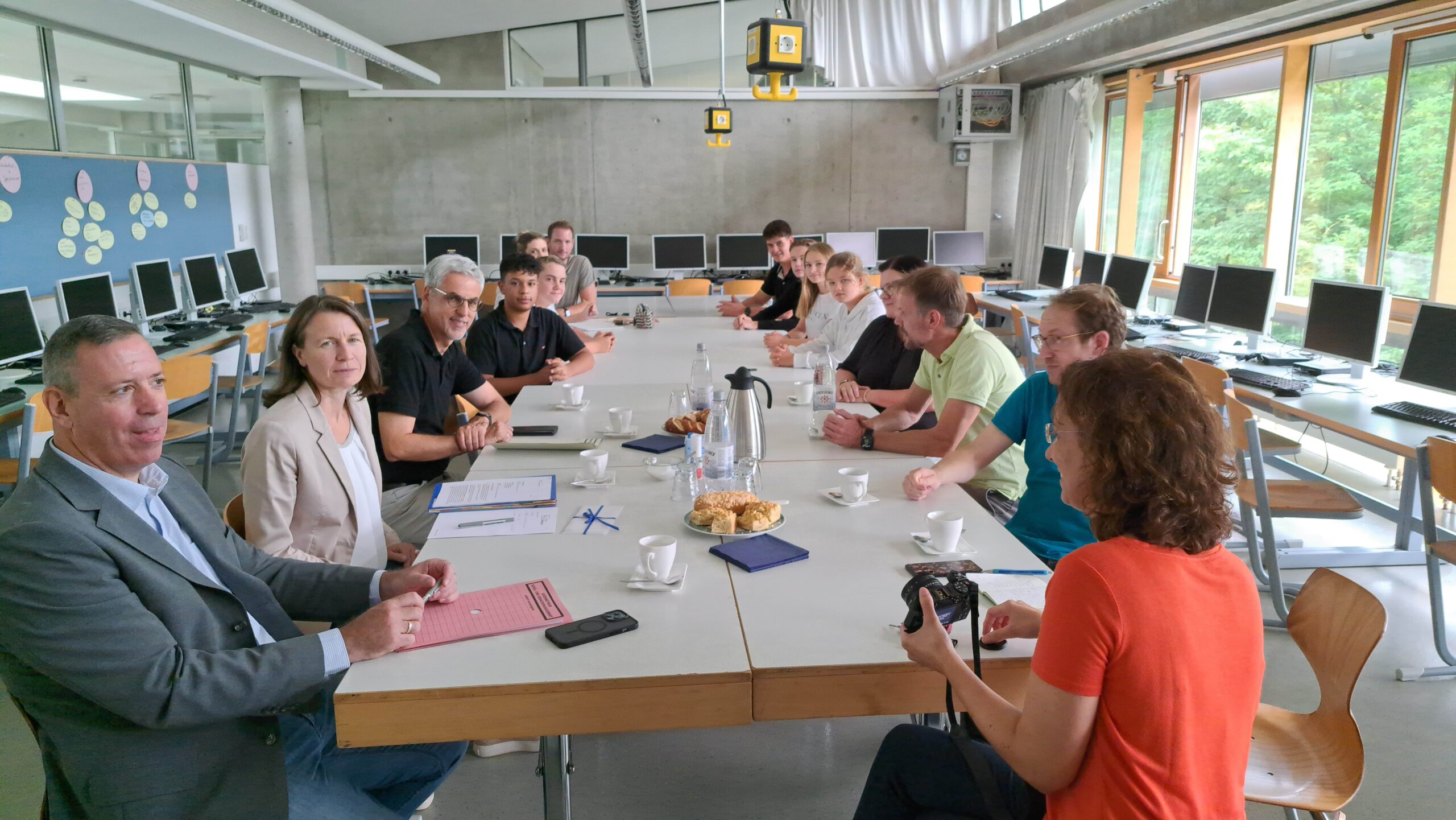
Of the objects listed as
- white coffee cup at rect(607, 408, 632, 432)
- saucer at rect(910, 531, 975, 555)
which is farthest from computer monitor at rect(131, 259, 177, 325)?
saucer at rect(910, 531, 975, 555)

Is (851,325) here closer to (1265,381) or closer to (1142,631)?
(1265,381)

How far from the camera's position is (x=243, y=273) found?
7418 mm

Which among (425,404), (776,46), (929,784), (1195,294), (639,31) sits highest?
(639,31)

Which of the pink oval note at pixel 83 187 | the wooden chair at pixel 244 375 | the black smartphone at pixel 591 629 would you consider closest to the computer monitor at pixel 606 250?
the wooden chair at pixel 244 375

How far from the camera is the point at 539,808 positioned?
234 centimetres

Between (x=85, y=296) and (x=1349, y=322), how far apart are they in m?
6.64

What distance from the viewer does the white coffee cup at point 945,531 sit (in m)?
1.97

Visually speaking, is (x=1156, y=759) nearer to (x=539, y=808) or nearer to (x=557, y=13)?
(x=539, y=808)

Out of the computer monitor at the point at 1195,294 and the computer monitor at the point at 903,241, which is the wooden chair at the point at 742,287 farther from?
the computer monitor at the point at 1195,294

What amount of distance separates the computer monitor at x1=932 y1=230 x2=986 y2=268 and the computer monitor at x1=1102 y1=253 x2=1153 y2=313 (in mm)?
2730

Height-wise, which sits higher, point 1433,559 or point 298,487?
point 298,487

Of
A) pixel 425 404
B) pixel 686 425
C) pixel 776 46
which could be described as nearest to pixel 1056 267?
pixel 776 46

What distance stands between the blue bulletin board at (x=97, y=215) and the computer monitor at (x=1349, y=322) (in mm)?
7047

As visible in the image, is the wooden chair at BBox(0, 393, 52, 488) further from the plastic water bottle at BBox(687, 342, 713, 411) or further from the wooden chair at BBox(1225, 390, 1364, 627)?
the wooden chair at BBox(1225, 390, 1364, 627)
